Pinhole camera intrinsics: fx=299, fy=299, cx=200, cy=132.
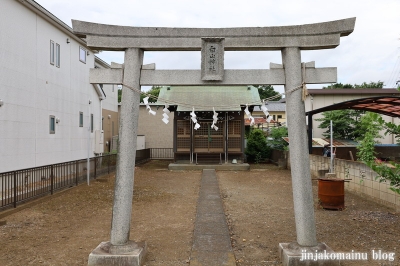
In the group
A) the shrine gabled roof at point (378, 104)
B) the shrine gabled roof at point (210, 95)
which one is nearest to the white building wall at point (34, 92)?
the shrine gabled roof at point (210, 95)

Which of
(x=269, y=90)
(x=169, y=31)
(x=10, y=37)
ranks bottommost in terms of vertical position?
(x=169, y=31)

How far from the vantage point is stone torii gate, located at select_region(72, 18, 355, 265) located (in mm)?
5070

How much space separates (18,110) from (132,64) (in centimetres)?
813

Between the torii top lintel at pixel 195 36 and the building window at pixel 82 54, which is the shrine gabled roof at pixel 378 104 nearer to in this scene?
the torii top lintel at pixel 195 36

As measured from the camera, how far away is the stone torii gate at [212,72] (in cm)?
507

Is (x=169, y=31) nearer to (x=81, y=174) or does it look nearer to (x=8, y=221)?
(x=8, y=221)

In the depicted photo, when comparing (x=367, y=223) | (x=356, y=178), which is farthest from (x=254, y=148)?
(x=367, y=223)

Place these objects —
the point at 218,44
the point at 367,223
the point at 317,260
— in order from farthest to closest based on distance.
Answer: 1. the point at 367,223
2. the point at 218,44
3. the point at 317,260

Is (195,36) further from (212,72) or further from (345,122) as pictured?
(345,122)

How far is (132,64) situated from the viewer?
5.31 meters

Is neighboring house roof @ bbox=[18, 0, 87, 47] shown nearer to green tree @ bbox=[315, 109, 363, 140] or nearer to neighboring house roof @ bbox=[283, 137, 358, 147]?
neighboring house roof @ bbox=[283, 137, 358, 147]

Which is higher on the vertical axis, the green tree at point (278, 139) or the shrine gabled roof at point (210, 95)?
the shrine gabled roof at point (210, 95)

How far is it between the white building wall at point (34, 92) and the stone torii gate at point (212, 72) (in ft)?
23.7

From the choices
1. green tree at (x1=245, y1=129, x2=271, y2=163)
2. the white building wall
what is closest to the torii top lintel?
the white building wall
